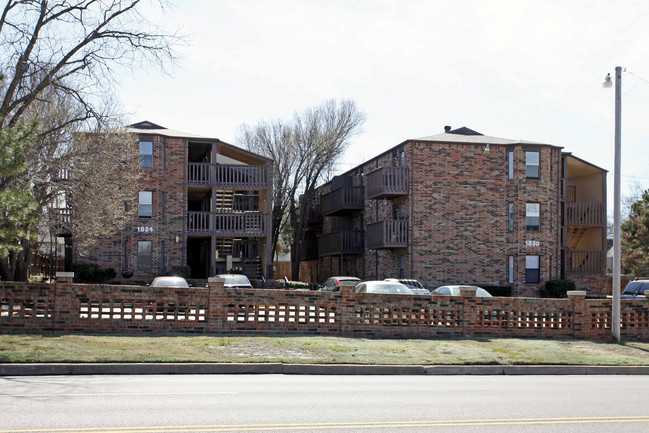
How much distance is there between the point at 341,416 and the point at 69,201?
1916cm

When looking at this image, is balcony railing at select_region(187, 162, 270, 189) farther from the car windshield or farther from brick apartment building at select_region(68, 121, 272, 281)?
the car windshield

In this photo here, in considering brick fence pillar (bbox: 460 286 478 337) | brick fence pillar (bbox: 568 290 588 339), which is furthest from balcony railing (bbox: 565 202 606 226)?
brick fence pillar (bbox: 460 286 478 337)

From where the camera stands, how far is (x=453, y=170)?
121 ft

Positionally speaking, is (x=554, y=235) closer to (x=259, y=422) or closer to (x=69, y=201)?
(x=69, y=201)

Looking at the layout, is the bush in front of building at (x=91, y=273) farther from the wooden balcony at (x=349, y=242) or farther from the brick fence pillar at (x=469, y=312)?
the brick fence pillar at (x=469, y=312)

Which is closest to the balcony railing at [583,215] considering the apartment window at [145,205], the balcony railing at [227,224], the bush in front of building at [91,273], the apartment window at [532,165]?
the apartment window at [532,165]

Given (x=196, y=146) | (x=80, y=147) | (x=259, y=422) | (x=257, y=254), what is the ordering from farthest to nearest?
(x=257, y=254), (x=196, y=146), (x=80, y=147), (x=259, y=422)

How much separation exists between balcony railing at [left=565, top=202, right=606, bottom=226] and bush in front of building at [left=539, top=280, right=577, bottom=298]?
14.8ft

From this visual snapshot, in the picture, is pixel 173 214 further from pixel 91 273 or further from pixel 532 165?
pixel 532 165

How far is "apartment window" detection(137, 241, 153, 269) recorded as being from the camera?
37.1m

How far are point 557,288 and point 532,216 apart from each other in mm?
3977

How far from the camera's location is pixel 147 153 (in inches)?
1465

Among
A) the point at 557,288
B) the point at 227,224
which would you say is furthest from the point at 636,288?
the point at 227,224

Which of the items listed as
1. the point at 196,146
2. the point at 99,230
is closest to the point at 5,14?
the point at 99,230
